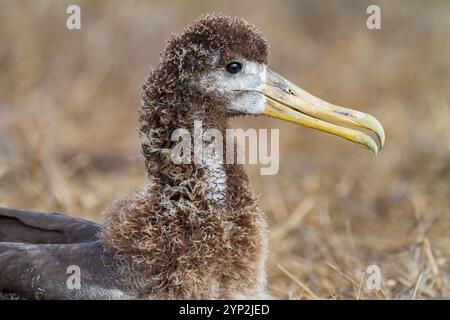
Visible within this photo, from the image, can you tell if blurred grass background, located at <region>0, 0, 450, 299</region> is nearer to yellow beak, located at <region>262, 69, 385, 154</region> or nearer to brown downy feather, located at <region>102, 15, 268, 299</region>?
brown downy feather, located at <region>102, 15, 268, 299</region>

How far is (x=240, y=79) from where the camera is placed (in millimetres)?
4141

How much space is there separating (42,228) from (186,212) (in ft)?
2.97

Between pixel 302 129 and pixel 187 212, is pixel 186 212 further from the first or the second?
pixel 302 129

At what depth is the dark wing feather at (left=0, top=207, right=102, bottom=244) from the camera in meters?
4.35

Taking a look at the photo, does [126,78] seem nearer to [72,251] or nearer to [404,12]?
[404,12]

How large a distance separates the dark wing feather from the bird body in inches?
7.3

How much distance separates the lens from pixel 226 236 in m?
3.93

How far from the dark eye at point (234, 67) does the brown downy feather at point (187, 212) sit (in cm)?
5

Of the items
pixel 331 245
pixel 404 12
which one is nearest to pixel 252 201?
pixel 331 245

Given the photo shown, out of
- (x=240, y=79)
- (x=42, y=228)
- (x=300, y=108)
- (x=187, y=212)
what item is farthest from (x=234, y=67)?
(x=42, y=228)

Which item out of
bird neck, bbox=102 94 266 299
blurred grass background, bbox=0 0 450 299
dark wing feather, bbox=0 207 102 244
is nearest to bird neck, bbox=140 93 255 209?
bird neck, bbox=102 94 266 299

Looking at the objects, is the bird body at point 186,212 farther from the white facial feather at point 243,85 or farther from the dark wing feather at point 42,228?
the dark wing feather at point 42,228

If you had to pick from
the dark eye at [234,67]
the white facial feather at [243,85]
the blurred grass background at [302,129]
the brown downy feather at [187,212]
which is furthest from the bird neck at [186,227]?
the blurred grass background at [302,129]

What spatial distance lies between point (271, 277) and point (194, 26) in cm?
245
